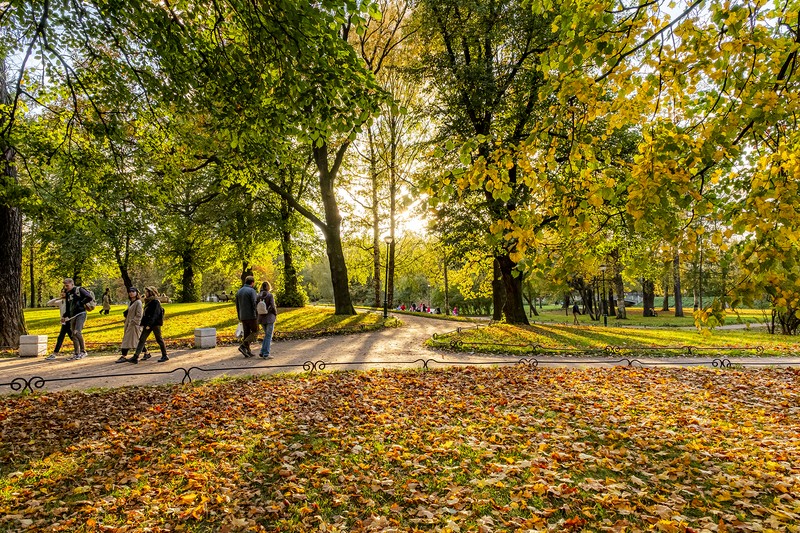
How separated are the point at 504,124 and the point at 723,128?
50.1 feet

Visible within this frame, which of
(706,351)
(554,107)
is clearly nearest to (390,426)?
(554,107)

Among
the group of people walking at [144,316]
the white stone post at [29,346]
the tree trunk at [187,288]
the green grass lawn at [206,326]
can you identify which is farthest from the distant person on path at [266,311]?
the tree trunk at [187,288]

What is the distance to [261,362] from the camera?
34.4ft

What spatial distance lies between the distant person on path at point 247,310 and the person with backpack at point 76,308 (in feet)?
12.0

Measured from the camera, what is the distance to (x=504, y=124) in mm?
16891

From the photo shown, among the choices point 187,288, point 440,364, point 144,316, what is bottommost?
point 440,364

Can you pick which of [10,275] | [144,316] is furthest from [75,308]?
[10,275]

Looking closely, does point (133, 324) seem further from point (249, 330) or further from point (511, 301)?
point (511, 301)

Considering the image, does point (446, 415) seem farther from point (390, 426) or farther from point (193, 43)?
point (193, 43)

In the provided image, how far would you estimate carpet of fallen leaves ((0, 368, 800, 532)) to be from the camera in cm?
368

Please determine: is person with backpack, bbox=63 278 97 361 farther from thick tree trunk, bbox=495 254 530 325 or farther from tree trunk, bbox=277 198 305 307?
tree trunk, bbox=277 198 305 307

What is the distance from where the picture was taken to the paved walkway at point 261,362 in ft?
28.2

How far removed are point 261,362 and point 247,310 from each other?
1471 millimetres

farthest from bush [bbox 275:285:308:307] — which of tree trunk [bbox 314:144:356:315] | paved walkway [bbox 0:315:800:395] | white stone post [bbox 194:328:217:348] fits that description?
white stone post [bbox 194:328:217:348]
